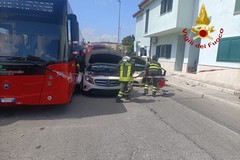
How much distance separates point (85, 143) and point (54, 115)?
6.84ft

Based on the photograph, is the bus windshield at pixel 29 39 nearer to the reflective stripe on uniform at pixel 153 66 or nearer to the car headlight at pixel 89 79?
the car headlight at pixel 89 79

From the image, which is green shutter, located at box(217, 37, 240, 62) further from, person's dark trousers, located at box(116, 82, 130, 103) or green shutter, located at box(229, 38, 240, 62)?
person's dark trousers, located at box(116, 82, 130, 103)

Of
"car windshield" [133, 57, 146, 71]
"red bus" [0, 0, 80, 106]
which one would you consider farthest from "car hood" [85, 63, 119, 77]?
"car windshield" [133, 57, 146, 71]

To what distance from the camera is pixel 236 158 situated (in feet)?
12.4

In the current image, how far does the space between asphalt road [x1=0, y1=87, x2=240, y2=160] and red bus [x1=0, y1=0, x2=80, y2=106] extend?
27.6 inches

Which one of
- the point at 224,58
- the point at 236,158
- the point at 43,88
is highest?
the point at 224,58

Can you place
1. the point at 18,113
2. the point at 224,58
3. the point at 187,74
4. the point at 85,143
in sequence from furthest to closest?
1. the point at 187,74
2. the point at 224,58
3. the point at 18,113
4. the point at 85,143

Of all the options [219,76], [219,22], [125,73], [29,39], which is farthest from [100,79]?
[219,22]

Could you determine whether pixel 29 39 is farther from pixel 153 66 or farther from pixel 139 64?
pixel 139 64

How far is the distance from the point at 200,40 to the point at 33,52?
1246 cm

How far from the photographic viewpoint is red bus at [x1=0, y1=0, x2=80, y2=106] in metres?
5.22

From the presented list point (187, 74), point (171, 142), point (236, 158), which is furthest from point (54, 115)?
point (187, 74)

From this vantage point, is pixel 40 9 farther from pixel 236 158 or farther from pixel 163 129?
pixel 236 158

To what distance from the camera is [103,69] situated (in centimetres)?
916
